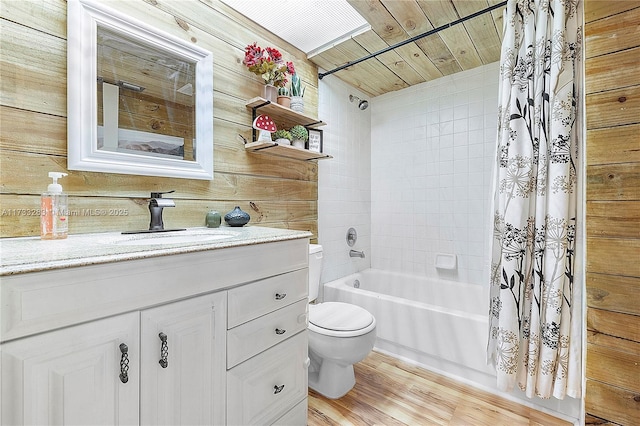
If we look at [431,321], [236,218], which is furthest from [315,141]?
[431,321]

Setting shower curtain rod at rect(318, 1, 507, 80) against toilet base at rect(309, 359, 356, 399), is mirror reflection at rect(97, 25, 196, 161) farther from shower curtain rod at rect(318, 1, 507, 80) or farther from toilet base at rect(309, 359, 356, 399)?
toilet base at rect(309, 359, 356, 399)

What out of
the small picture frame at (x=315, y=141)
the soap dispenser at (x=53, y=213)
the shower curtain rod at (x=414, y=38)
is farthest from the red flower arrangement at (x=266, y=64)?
the soap dispenser at (x=53, y=213)

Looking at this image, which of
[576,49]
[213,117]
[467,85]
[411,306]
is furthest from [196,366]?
[467,85]

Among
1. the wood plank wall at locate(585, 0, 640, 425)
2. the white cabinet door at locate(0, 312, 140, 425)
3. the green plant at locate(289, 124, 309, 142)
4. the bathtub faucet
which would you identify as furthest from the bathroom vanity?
the bathtub faucet

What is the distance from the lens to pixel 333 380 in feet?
5.34

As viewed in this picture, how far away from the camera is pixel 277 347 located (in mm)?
1168

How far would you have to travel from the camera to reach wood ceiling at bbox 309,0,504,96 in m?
1.55

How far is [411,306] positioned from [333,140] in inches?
55.7

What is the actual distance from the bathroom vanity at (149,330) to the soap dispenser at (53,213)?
5 centimetres

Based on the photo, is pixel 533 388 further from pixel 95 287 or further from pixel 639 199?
pixel 95 287

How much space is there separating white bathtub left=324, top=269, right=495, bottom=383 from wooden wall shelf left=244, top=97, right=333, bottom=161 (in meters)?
1.05

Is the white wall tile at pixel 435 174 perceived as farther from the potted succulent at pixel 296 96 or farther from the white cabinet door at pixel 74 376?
the white cabinet door at pixel 74 376

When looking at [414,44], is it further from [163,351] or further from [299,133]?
[163,351]

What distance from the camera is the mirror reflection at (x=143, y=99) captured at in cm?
115
